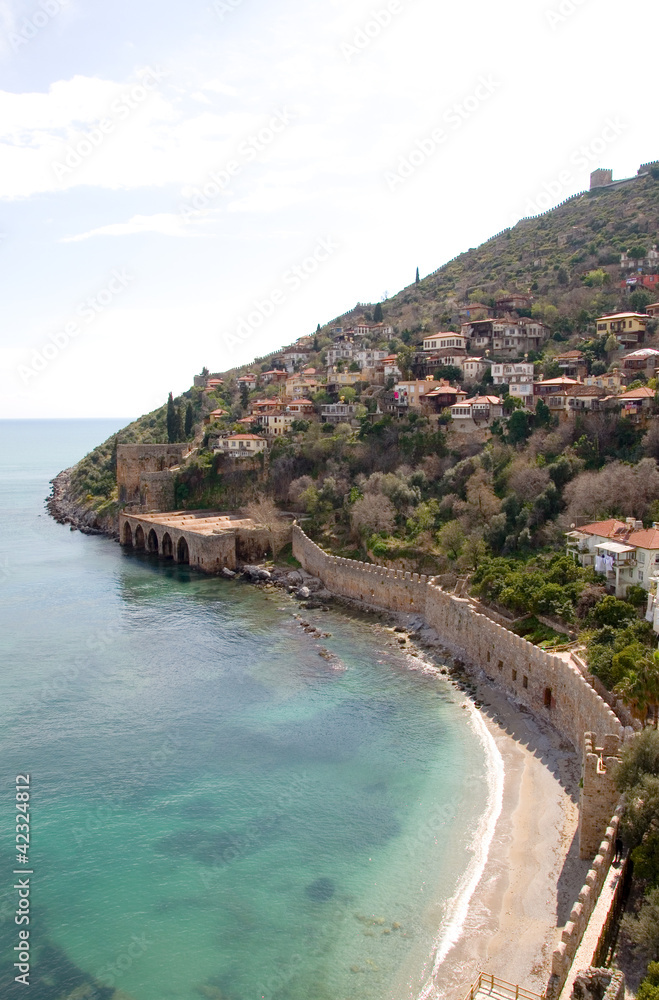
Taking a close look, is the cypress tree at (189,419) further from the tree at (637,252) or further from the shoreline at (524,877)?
the shoreline at (524,877)

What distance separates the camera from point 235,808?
2170 centimetres

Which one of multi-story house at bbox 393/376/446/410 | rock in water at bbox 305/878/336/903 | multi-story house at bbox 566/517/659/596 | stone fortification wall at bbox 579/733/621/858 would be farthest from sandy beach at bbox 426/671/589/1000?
multi-story house at bbox 393/376/446/410

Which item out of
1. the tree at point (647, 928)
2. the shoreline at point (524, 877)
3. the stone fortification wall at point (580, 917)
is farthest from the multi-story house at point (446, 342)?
the tree at point (647, 928)

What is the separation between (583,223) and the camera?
93625 millimetres

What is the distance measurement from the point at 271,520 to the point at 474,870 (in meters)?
36.3

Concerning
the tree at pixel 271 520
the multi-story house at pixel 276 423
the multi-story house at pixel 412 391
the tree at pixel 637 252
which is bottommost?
the tree at pixel 271 520

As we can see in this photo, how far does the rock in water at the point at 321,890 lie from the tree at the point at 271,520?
32.8 metres

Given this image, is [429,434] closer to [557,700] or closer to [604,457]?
[604,457]

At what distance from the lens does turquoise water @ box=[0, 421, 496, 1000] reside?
1623 centimetres

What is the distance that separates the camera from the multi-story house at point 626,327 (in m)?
56.0

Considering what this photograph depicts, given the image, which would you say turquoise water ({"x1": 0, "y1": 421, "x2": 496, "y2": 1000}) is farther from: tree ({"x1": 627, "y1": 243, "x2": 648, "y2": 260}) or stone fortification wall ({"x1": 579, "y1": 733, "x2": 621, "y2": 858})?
tree ({"x1": 627, "y1": 243, "x2": 648, "y2": 260})

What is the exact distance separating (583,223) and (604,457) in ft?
211

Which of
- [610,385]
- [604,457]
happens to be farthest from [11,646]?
[610,385]

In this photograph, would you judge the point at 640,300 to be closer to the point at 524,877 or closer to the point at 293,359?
the point at 293,359
